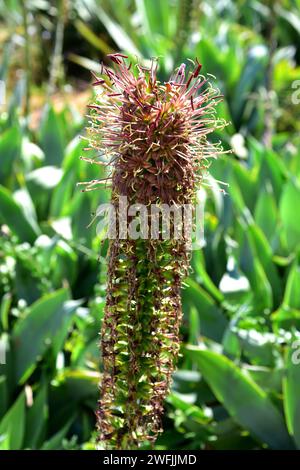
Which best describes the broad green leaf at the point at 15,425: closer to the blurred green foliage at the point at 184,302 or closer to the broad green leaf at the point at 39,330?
the blurred green foliage at the point at 184,302

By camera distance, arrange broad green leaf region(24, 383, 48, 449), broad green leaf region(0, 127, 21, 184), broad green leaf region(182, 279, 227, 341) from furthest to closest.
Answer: broad green leaf region(0, 127, 21, 184) → broad green leaf region(182, 279, 227, 341) → broad green leaf region(24, 383, 48, 449)

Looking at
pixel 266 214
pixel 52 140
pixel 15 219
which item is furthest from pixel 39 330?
pixel 52 140

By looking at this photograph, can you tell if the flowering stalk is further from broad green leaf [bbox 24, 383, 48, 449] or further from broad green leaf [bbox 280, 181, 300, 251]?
broad green leaf [bbox 280, 181, 300, 251]

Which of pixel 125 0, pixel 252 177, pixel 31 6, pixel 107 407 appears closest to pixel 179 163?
pixel 107 407

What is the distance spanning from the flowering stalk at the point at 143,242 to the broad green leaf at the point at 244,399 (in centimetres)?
62

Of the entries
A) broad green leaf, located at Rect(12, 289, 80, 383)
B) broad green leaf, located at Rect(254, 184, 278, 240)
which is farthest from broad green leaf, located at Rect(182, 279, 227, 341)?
broad green leaf, located at Rect(254, 184, 278, 240)

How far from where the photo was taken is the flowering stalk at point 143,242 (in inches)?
51.6

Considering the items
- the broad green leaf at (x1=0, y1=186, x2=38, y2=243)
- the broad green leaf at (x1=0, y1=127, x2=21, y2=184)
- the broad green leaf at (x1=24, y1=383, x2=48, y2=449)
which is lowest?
the broad green leaf at (x1=24, y1=383, x2=48, y2=449)

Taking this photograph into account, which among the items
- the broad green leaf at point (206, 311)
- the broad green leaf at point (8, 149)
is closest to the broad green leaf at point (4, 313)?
the broad green leaf at point (206, 311)

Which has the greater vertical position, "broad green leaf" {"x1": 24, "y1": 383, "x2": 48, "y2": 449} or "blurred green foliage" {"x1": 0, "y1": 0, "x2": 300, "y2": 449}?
"blurred green foliage" {"x1": 0, "y1": 0, "x2": 300, "y2": 449}

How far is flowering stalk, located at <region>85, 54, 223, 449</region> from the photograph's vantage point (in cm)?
131

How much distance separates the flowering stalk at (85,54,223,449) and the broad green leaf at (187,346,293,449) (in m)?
0.62

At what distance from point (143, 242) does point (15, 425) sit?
0.98m

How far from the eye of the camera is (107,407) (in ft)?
5.08
